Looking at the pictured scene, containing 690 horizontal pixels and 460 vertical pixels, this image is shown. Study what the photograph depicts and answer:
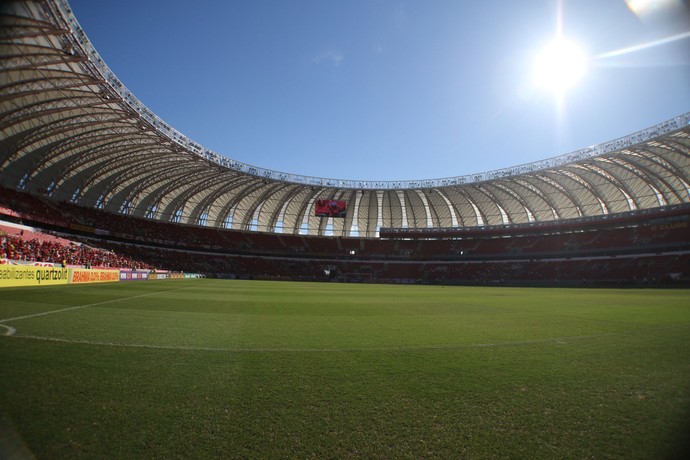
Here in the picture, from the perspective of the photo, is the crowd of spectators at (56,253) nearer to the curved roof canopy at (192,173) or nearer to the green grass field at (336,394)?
the curved roof canopy at (192,173)

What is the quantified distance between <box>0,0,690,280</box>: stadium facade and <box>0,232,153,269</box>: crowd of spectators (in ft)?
33.7

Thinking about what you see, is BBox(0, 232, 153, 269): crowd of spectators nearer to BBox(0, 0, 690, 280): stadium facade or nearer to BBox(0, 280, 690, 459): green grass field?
BBox(0, 0, 690, 280): stadium facade

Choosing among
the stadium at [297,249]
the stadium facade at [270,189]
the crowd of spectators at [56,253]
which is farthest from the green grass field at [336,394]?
the crowd of spectators at [56,253]

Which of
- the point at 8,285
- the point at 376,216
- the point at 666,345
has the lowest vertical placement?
the point at 8,285

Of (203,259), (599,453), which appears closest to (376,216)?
(203,259)

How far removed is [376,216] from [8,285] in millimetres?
54556

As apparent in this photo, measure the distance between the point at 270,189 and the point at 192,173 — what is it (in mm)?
13014

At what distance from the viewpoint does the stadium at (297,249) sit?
10.3ft

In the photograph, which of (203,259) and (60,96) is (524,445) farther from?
(203,259)

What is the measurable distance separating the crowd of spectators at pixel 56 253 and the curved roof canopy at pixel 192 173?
428 inches

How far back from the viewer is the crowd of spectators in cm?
A: 2724

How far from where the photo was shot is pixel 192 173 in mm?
48500

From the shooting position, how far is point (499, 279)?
181ft

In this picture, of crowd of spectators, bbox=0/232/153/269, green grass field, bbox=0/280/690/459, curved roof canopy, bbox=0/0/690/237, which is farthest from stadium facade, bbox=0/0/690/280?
green grass field, bbox=0/280/690/459
